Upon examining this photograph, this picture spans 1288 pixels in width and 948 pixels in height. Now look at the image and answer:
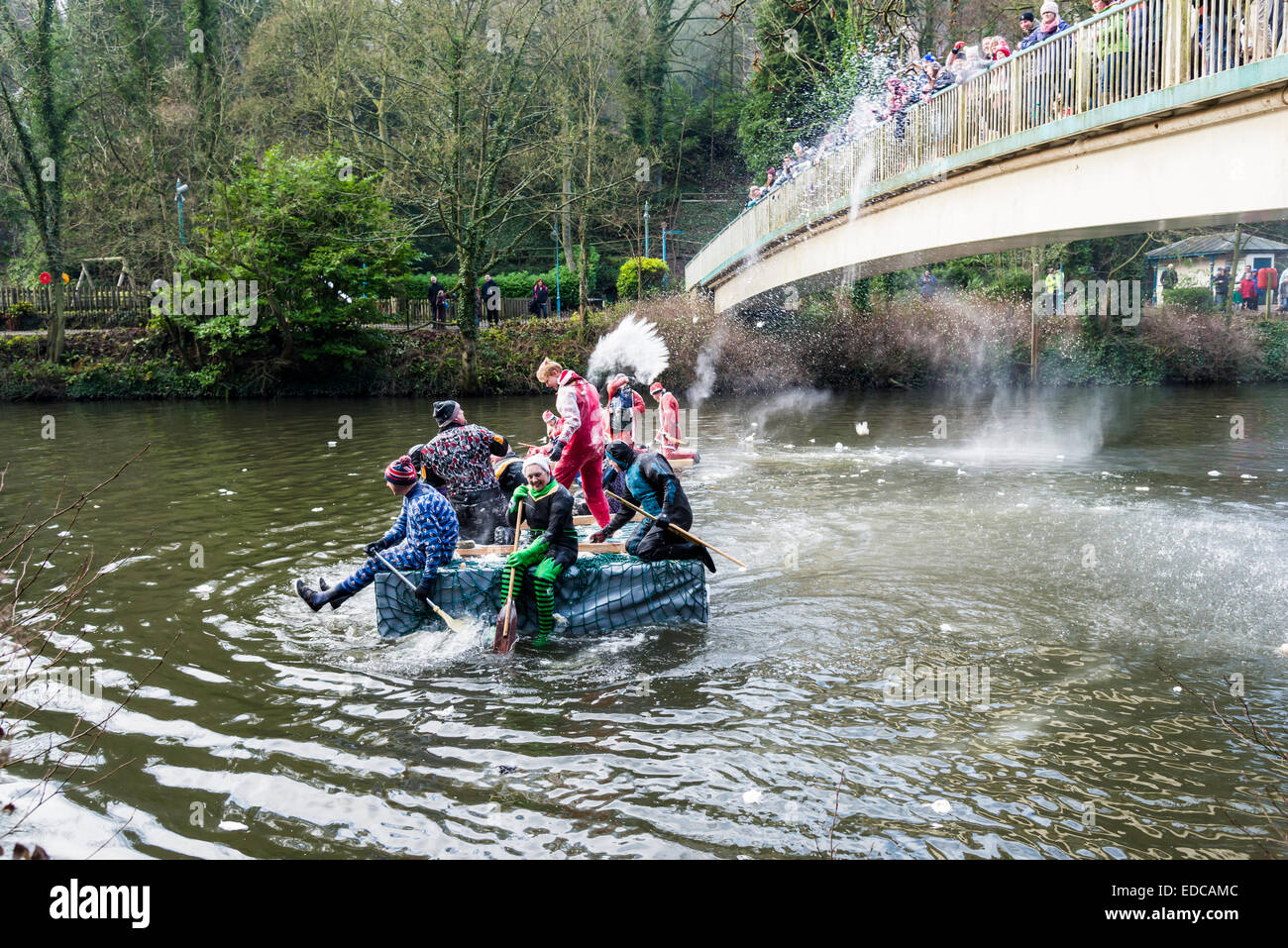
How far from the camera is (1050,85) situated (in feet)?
44.3

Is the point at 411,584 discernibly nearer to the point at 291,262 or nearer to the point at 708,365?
the point at 291,262

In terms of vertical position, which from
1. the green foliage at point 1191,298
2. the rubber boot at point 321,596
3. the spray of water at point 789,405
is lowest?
the rubber boot at point 321,596

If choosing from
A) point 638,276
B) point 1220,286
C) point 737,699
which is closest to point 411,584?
point 737,699

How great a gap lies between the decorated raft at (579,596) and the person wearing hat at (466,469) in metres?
1.78

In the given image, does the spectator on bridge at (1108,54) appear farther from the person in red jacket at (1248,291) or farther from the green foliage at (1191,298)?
the person in red jacket at (1248,291)

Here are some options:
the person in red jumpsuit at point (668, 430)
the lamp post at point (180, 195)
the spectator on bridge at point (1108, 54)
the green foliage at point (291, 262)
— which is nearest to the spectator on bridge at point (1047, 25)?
the spectator on bridge at point (1108, 54)

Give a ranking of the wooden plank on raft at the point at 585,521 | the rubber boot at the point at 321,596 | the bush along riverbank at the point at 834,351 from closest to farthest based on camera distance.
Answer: the rubber boot at the point at 321,596, the wooden plank on raft at the point at 585,521, the bush along riverbank at the point at 834,351

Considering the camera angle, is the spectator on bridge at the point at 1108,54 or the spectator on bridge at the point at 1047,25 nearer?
the spectator on bridge at the point at 1108,54

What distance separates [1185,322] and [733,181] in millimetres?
25439

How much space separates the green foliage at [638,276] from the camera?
136 feet

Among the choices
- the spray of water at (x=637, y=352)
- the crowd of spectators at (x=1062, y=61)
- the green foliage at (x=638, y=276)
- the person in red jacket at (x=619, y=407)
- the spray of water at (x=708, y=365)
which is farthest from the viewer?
the green foliage at (x=638, y=276)

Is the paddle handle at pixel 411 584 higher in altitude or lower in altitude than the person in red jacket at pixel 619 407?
lower

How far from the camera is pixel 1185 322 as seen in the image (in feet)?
117

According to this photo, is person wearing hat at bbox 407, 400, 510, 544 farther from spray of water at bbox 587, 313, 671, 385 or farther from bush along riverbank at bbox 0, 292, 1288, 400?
bush along riverbank at bbox 0, 292, 1288, 400
